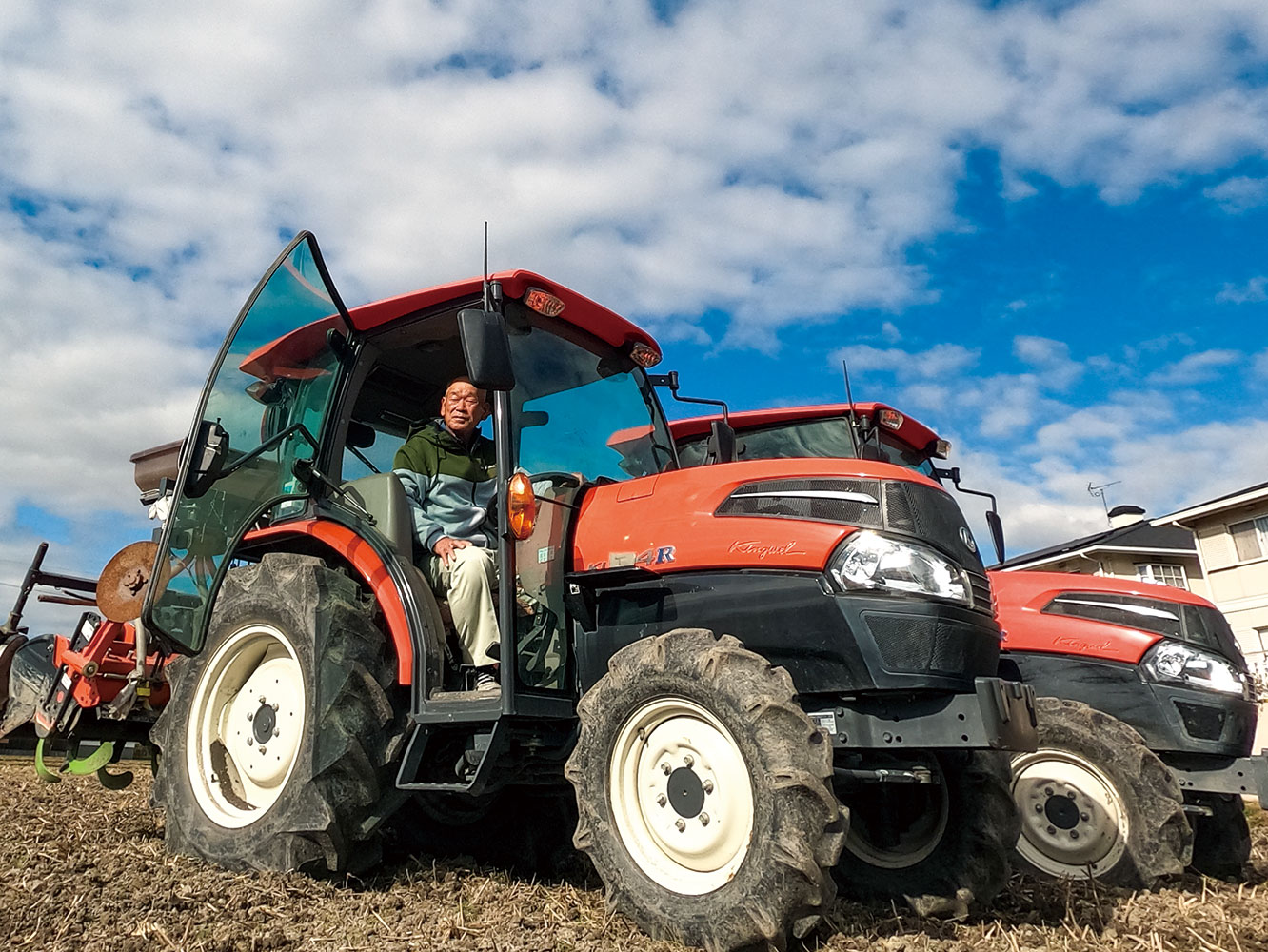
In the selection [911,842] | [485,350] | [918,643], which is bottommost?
[911,842]

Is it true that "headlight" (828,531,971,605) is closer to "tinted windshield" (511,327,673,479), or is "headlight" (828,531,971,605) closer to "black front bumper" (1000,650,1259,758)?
"tinted windshield" (511,327,673,479)

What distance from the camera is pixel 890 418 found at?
7.09m

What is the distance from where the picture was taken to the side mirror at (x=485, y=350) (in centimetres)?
338

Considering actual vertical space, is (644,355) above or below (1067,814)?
above

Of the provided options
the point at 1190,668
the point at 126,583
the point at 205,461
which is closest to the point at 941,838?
the point at 1190,668

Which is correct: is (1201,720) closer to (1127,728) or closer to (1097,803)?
(1127,728)

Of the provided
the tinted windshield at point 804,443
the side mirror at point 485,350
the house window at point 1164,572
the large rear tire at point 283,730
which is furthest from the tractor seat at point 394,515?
the house window at point 1164,572

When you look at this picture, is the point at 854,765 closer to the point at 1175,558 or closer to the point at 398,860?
the point at 398,860

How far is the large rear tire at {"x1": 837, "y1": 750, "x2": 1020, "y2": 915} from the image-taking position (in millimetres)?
3467

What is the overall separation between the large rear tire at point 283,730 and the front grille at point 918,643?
78.9 inches

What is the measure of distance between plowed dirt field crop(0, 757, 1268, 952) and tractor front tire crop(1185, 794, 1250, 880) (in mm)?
850

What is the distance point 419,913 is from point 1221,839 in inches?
172

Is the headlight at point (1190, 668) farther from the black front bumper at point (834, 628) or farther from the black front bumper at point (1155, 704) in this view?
the black front bumper at point (834, 628)

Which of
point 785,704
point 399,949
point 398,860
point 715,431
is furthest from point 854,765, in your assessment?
point 398,860
